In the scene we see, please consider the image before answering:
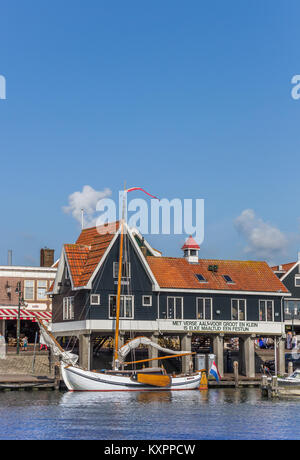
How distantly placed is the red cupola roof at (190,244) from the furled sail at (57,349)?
17.9 metres

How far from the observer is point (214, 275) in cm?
8025

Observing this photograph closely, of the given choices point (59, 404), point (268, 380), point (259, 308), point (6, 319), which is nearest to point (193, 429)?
point (59, 404)

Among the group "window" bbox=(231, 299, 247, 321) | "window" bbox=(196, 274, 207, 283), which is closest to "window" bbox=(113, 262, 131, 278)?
"window" bbox=(196, 274, 207, 283)

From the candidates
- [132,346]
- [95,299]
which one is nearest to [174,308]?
[132,346]

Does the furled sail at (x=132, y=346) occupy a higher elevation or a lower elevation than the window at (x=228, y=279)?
lower

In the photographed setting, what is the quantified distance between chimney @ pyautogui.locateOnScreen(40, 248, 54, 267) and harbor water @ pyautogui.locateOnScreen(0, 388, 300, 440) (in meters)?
35.9

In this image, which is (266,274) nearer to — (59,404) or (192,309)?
(192,309)

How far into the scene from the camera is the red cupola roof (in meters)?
81.8

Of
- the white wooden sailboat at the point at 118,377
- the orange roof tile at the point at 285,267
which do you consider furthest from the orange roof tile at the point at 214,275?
the orange roof tile at the point at 285,267

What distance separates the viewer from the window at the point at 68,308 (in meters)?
75.2

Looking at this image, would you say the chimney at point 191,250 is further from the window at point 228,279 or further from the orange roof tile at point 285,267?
the orange roof tile at point 285,267

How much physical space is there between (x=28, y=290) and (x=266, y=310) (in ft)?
98.6

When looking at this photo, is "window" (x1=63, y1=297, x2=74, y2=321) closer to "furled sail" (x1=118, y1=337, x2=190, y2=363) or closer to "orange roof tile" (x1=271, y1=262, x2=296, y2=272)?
"furled sail" (x1=118, y1=337, x2=190, y2=363)
